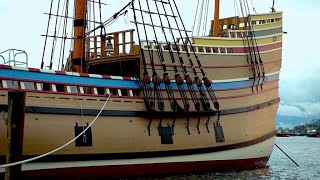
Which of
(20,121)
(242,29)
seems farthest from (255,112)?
(20,121)

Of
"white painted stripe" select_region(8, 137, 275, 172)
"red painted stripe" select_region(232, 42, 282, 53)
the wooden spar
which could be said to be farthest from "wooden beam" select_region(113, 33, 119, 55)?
the wooden spar

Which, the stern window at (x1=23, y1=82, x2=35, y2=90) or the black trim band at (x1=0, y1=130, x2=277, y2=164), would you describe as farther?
the black trim band at (x1=0, y1=130, x2=277, y2=164)

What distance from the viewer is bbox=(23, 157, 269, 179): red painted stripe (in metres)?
15.5

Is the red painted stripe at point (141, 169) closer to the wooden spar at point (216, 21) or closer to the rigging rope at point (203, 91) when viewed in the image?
the rigging rope at point (203, 91)

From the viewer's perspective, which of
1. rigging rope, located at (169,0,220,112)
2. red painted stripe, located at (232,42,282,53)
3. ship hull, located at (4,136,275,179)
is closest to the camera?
ship hull, located at (4,136,275,179)

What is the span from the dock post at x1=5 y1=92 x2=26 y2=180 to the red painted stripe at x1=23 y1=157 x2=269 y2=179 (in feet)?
12.8

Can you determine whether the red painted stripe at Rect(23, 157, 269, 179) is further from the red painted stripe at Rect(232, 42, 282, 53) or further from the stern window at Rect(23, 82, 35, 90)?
the red painted stripe at Rect(232, 42, 282, 53)

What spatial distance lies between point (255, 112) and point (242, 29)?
459 centimetres

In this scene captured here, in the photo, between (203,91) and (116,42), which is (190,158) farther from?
(116,42)

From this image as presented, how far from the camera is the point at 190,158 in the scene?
2012 centimetres

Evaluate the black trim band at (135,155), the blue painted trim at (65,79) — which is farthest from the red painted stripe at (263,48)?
the blue painted trim at (65,79)

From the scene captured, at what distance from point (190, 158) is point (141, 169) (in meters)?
2.81

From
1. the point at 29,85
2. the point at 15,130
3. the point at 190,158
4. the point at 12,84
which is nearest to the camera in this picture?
the point at 15,130

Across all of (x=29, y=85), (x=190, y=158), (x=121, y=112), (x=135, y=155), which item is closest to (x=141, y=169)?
(x=135, y=155)
